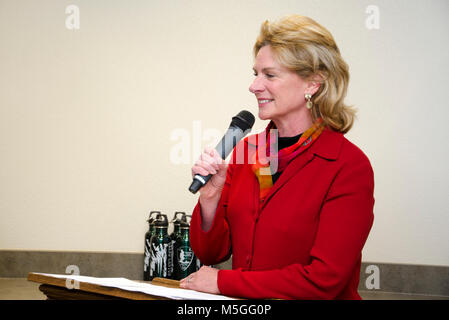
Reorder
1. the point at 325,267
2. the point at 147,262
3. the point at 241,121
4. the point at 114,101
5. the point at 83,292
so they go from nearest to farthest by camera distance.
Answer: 1. the point at 83,292
2. the point at 325,267
3. the point at 241,121
4. the point at 147,262
5. the point at 114,101

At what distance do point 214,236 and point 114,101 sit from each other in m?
1.87

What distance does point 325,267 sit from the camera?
1.14m

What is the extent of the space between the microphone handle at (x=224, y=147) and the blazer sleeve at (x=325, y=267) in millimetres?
221

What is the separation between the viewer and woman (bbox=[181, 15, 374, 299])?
1.16 m

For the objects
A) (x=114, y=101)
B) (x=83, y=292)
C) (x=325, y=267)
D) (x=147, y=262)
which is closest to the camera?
(x=83, y=292)

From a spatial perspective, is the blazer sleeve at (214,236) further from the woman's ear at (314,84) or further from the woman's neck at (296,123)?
the woman's ear at (314,84)

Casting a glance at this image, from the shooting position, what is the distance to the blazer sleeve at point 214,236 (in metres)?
1.38

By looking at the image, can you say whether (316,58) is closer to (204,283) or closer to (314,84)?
(314,84)

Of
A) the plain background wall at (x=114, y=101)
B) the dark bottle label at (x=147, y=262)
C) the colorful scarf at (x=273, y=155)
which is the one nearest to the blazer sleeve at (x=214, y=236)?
the colorful scarf at (x=273, y=155)

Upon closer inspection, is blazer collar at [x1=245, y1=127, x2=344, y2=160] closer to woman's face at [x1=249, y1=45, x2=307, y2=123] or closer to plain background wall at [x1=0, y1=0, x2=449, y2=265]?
woman's face at [x1=249, y1=45, x2=307, y2=123]

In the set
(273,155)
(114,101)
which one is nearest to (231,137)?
(273,155)

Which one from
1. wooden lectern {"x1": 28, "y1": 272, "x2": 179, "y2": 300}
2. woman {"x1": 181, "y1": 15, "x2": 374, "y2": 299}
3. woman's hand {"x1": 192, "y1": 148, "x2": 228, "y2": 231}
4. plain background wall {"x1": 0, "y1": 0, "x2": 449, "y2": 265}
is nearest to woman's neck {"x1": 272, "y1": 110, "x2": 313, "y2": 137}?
woman {"x1": 181, "y1": 15, "x2": 374, "y2": 299}

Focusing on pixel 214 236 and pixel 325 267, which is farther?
pixel 214 236

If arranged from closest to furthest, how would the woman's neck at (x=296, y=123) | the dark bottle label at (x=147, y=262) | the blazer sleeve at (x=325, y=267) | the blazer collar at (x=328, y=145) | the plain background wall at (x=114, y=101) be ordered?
the blazer sleeve at (x=325, y=267), the blazer collar at (x=328, y=145), the woman's neck at (x=296, y=123), the dark bottle label at (x=147, y=262), the plain background wall at (x=114, y=101)
